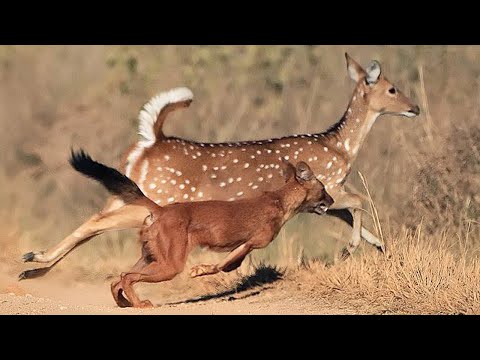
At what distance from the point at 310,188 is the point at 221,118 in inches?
306

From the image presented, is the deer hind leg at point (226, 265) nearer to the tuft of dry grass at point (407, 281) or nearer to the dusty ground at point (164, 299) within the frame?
the dusty ground at point (164, 299)

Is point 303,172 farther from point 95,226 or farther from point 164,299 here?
point 164,299

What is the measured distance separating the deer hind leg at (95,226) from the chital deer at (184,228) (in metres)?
0.85

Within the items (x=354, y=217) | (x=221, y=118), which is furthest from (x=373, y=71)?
(x=221, y=118)

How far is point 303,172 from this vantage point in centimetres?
1200

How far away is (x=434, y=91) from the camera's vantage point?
20.4 metres

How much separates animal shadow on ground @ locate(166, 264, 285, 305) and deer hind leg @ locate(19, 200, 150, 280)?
1.06 m

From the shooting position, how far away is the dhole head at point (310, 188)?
1202 centimetres

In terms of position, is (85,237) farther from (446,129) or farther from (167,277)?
(446,129)

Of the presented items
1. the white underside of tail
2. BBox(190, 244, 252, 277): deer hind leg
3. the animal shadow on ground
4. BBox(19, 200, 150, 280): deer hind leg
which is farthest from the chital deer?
the white underside of tail

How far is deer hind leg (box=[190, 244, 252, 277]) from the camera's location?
36.2 ft

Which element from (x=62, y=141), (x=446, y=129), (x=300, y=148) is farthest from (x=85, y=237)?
(x=62, y=141)

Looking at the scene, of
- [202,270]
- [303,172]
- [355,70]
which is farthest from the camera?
[355,70]

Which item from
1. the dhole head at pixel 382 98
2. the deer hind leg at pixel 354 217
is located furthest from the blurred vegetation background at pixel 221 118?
the deer hind leg at pixel 354 217
